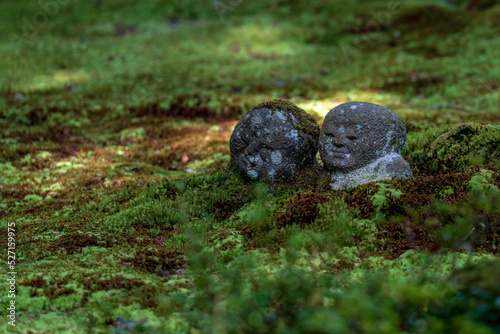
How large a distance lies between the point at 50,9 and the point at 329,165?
29.6m

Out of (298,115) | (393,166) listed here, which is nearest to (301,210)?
(393,166)

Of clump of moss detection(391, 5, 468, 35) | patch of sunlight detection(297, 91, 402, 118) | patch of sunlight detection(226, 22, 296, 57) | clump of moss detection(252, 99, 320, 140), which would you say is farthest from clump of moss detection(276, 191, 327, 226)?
clump of moss detection(391, 5, 468, 35)

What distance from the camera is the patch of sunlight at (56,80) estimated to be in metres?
17.1

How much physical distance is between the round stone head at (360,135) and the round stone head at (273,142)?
590 millimetres

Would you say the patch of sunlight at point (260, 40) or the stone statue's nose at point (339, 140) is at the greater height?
the patch of sunlight at point (260, 40)

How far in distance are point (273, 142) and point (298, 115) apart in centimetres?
89

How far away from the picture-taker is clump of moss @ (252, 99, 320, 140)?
25.6ft

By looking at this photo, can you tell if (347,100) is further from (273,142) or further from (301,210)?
(301,210)

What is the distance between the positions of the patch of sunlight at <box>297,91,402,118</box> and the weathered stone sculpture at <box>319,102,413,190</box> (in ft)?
20.8

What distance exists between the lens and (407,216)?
620cm

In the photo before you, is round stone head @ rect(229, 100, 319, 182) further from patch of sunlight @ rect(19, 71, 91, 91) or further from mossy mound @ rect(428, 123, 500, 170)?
patch of sunlight @ rect(19, 71, 91, 91)

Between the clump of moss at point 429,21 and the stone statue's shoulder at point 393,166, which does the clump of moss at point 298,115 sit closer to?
the stone statue's shoulder at point 393,166

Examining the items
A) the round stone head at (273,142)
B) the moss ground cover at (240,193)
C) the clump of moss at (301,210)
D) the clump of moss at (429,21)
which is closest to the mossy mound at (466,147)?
the moss ground cover at (240,193)

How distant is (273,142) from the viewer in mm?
7656
